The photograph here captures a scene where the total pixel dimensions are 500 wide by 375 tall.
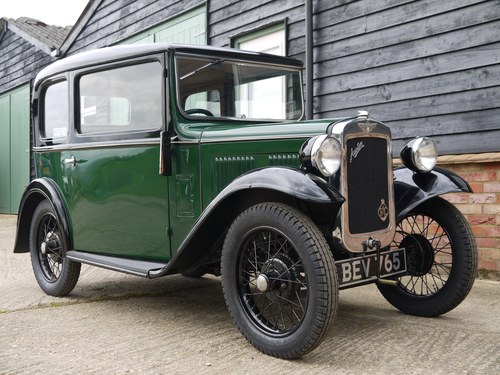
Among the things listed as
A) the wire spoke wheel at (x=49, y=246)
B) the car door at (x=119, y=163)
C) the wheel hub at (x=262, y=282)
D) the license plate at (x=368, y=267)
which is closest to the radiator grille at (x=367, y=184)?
the license plate at (x=368, y=267)

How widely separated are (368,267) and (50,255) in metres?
2.67

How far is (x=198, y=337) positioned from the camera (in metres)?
3.19

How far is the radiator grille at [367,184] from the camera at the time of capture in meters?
3.09

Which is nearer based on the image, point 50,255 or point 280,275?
point 280,275

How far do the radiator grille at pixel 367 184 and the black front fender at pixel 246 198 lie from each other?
226 mm

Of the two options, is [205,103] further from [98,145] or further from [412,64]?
[412,64]

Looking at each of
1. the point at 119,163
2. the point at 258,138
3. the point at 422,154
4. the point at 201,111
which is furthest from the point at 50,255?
the point at 422,154

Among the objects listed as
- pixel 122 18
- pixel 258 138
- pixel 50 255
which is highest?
pixel 122 18

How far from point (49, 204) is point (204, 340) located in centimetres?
194

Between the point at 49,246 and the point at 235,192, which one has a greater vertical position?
the point at 235,192

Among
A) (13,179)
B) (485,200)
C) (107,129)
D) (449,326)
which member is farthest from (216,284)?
(13,179)

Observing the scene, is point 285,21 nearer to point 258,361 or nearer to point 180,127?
point 180,127

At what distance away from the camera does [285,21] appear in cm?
677

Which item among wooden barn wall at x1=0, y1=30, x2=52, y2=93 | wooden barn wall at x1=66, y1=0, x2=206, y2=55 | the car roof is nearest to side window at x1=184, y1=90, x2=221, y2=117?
the car roof
